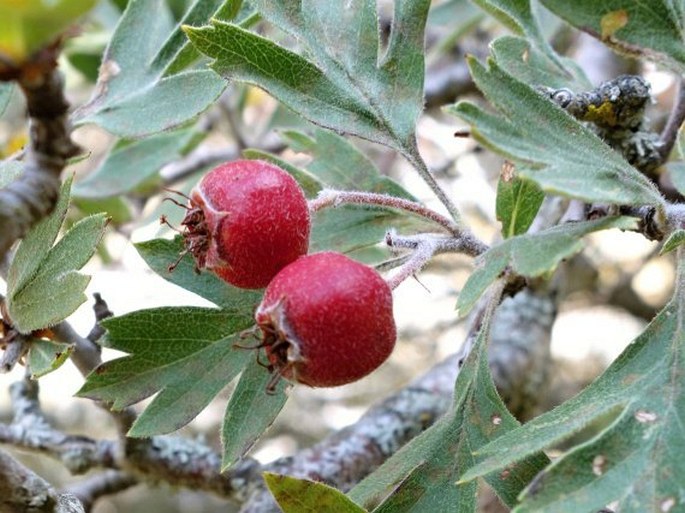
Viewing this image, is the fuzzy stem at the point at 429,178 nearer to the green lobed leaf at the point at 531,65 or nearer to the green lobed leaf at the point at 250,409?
the green lobed leaf at the point at 531,65

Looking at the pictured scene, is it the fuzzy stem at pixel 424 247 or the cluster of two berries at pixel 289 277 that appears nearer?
the cluster of two berries at pixel 289 277

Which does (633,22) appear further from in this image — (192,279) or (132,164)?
(132,164)

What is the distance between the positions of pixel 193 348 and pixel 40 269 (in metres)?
0.24

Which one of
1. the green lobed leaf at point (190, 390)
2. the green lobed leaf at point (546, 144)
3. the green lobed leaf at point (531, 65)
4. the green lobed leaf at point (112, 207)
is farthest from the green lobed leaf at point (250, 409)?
the green lobed leaf at point (112, 207)

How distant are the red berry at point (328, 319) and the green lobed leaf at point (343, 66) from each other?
1.00 ft

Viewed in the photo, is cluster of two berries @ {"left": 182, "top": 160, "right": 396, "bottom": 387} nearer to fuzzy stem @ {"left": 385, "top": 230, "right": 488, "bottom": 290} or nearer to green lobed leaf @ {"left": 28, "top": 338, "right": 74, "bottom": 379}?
fuzzy stem @ {"left": 385, "top": 230, "right": 488, "bottom": 290}

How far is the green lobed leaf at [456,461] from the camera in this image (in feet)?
3.71


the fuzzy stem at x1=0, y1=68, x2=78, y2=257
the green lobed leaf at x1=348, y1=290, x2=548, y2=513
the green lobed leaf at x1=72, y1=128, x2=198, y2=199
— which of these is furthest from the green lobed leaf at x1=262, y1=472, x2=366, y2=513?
the green lobed leaf at x1=72, y1=128, x2=198, y2=199

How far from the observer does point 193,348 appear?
131cm

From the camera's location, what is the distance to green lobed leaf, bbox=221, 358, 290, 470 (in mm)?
1282

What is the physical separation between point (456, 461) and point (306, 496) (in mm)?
216

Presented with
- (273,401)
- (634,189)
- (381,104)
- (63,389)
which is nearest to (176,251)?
(273,401)

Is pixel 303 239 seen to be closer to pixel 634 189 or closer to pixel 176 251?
pixel 176 251

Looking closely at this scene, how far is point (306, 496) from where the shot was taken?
1088 mm
